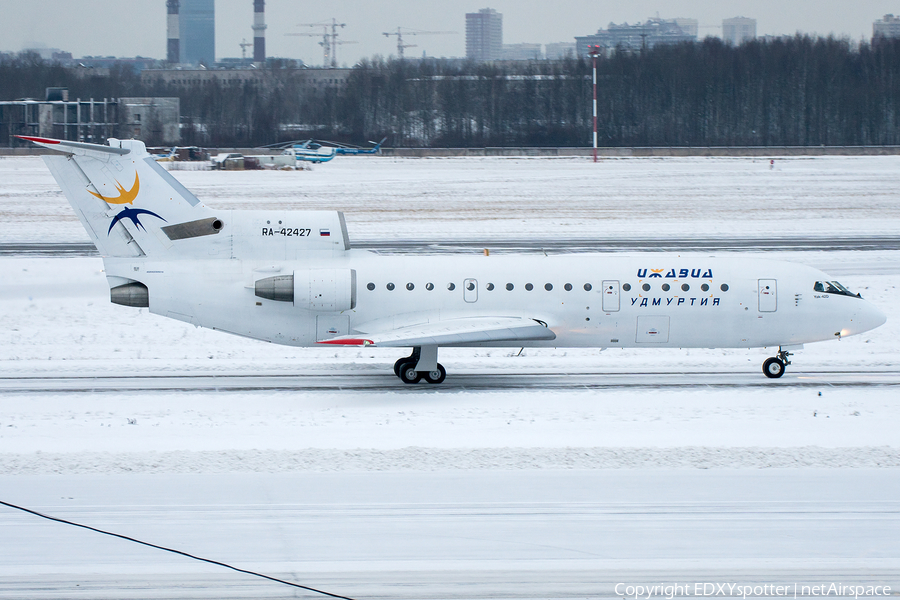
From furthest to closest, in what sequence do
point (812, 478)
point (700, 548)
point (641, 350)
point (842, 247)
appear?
point (842, 247), point (641, 350), point (812, 478), point (700, 548)

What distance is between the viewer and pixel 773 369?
73.7ft

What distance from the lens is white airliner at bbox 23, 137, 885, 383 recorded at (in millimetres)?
21312

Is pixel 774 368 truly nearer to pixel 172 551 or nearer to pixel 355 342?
pixel 355 342

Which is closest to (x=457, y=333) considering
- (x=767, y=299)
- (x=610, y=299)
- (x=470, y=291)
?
(x=470, y=291)

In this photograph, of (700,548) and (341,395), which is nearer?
(700,548)

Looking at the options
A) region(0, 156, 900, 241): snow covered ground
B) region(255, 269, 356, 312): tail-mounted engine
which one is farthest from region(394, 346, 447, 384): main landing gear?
region(0, 156, 900, 241): snow covered ground

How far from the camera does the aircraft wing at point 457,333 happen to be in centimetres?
2056

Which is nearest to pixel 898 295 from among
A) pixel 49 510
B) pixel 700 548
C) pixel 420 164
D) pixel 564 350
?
pixel 564 350

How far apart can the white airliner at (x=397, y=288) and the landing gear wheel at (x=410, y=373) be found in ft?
0.10

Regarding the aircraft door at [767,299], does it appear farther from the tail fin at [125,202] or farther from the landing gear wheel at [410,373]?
the tail fin at [125,202]

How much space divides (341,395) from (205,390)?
3.10 m

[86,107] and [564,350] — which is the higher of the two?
[86,107]

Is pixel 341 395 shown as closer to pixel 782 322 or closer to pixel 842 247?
pixel 782 322

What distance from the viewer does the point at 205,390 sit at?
829 inches
